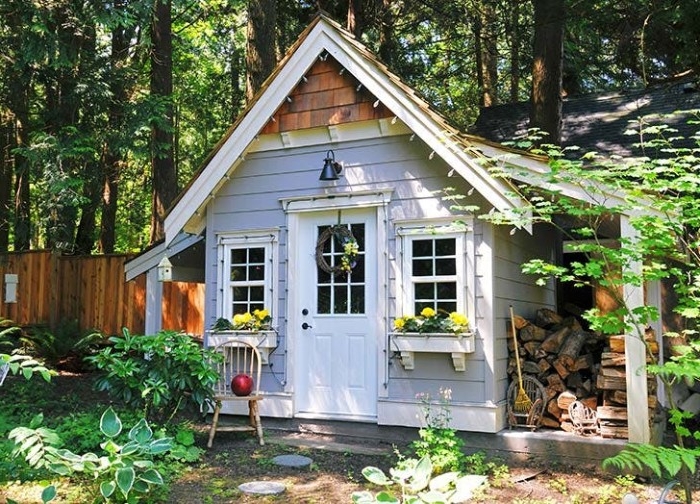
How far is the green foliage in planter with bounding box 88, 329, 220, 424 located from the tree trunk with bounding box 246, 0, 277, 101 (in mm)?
4942

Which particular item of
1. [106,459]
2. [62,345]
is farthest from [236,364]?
[62,345]

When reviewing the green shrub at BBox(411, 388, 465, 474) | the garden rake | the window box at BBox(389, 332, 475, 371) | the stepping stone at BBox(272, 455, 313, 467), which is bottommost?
the stepping stone at BBox(272, 455, 313, 467)

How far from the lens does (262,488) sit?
468cm

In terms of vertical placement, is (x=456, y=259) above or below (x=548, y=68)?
below

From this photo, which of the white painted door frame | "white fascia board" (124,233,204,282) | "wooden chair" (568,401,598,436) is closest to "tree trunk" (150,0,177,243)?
"white fascia board" (124,233,204,282)

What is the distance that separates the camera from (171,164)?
11805 mm

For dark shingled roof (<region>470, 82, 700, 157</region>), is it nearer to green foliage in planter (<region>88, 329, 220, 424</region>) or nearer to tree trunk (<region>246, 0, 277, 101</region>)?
tree trunk (<region>246, 0, 277, 101</region>)

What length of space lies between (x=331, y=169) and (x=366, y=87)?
2.97 feet

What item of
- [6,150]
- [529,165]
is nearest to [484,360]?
[529,165]

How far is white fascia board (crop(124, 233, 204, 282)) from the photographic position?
25.9 feet

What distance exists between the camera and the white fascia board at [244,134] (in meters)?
6.52

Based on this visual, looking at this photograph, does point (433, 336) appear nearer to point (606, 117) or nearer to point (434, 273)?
point (434, 273)

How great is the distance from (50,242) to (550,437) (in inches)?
358

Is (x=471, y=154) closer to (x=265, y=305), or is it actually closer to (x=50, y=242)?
(x=265, y=305)
